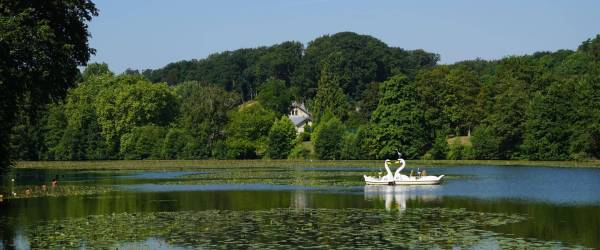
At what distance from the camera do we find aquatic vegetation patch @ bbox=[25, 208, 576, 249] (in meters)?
29.8

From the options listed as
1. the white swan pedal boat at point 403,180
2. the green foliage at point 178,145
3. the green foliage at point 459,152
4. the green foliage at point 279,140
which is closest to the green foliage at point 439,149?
the green foliage at point 459,152

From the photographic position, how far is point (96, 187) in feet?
214

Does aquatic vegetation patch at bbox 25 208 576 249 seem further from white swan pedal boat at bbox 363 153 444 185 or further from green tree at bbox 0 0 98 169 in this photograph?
white swan pedal boat at bbox 363 153 444 185

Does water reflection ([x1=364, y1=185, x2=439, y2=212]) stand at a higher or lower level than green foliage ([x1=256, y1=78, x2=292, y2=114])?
lower

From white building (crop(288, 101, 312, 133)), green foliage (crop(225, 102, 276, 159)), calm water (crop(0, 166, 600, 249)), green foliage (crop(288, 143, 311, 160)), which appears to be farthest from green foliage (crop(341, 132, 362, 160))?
calm water (crop(0, 166, 600, 249))

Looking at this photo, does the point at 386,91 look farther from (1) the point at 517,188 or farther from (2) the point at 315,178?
(1) the point at 517,188

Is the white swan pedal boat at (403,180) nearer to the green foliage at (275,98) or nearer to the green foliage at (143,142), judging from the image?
the green foliage at (143,142)

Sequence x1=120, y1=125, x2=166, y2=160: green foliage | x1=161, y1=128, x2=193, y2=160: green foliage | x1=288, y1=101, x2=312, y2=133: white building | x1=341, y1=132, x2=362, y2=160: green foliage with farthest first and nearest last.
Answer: x1=288, y1=101, x2=312, y2=133: white building < x1=120, y1=125, x2=166, y2=160: green foliage < x1=161, y1=128, x2=193, y2=160: green foliage < x1=341, y1=132, x2=362, y2=160: green foliage

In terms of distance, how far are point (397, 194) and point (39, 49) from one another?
26070mm

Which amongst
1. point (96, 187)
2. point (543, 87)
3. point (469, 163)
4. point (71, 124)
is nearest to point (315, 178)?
point (96, 187)

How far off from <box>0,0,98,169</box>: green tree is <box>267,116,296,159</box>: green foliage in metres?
89.3

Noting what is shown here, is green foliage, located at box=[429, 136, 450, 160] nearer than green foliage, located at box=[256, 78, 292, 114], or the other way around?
green foliage, located at box=[429, 136, 450, 160]

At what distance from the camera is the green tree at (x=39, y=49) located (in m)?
35.3

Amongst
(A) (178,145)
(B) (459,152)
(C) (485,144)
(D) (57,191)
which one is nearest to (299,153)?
(A) (178,145)
